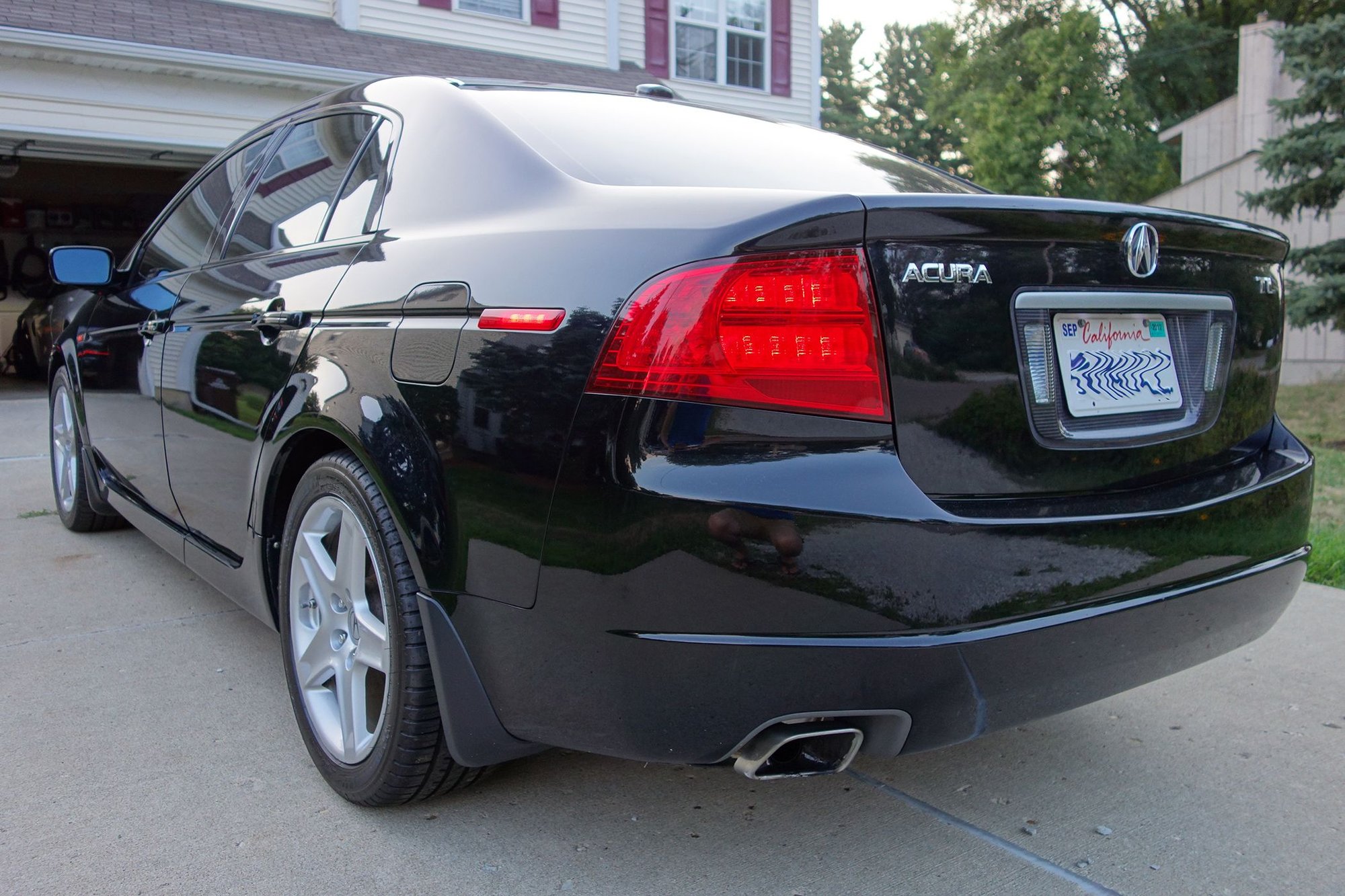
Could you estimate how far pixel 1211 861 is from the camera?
83.0 inches

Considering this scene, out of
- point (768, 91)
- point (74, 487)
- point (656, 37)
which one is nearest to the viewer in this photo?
point (74, 487)

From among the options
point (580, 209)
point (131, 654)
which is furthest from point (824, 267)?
point (131, 654)

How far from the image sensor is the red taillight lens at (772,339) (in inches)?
64.2

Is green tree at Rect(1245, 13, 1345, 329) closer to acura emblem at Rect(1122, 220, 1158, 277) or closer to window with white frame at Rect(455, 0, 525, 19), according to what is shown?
acura emblem at Rect(1122, 220, 1158, 277)

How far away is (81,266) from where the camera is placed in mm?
3812

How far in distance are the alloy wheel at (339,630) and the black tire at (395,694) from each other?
1.0 inches

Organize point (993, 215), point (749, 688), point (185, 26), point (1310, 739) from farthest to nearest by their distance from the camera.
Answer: point (185, 26) < point (1310, 739) < point (993, 215) < point (749, 688)

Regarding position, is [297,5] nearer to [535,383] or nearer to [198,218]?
[198,218]

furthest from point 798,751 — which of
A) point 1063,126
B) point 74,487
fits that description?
point 1063,126

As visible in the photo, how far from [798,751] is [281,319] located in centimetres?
155

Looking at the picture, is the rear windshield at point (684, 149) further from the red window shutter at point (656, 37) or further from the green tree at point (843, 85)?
the green tree at point (843, 85)

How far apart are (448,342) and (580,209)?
1.11 ft

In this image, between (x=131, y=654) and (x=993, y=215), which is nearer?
(x=993, y=215)

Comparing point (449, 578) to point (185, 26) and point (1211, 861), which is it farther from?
point (185, 26)
